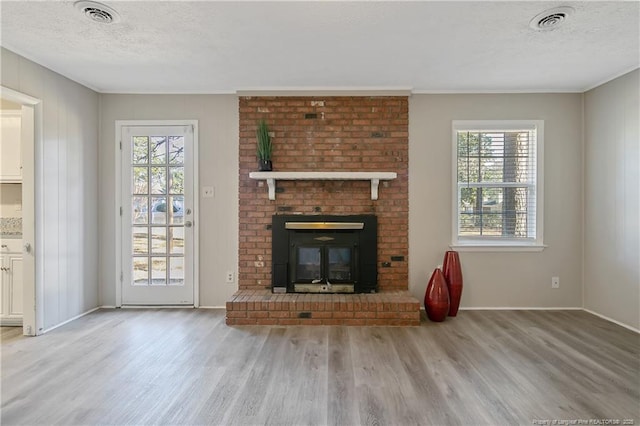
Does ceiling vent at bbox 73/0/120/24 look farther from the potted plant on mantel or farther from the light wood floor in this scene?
the light wood floor

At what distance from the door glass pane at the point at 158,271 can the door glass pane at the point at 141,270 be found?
0.23ft

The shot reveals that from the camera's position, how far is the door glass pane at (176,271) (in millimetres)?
4066

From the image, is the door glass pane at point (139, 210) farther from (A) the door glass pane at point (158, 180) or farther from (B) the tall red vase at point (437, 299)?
(B) the tall red vase at point (437, 299)

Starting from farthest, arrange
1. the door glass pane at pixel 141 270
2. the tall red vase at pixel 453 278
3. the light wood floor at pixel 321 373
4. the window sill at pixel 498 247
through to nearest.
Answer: the door glass pane at pixel 141 270
the window sill at pixel 498 247
the tall red vase at pixel 453 278
the light wood floor at pixel 321 373

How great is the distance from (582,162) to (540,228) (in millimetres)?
889

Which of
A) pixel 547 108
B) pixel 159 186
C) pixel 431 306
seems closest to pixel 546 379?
pixel 431 306

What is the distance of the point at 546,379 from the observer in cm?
238

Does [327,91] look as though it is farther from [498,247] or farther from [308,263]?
[498,247]

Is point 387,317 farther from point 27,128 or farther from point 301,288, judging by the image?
point 27,128

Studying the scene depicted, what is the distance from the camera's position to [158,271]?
4078 millimetres

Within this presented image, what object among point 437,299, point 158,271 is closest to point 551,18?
point 437,299

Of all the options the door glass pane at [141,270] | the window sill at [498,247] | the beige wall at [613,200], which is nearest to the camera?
the beige wall at [613,200]

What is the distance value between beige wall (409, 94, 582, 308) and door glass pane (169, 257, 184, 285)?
2.63m

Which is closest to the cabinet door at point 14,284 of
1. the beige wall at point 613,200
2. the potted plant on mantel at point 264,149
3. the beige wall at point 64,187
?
the beige wall at point 64,187
